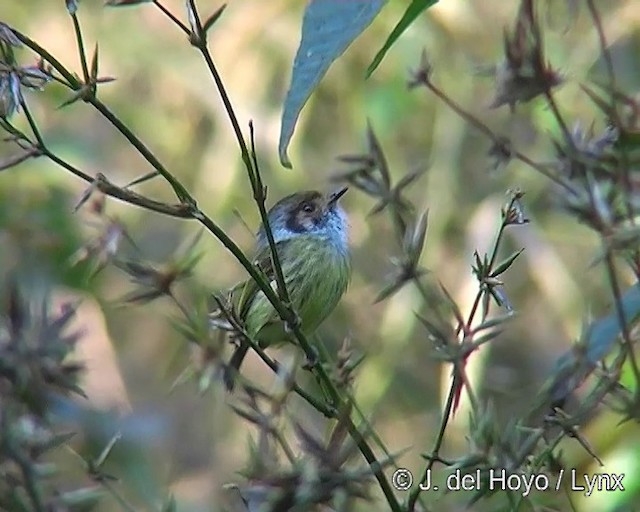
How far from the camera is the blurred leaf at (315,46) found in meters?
1.06

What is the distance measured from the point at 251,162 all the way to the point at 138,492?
Answer: 3.21 ft

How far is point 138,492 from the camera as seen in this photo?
2.00 metres

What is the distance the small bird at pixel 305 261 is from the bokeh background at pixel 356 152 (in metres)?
0.52

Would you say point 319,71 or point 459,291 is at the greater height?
point 459,291

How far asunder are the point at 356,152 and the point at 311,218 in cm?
120

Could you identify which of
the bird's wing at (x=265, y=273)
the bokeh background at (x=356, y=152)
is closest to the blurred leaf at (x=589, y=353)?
the bird's wing at (x=265, y=273)

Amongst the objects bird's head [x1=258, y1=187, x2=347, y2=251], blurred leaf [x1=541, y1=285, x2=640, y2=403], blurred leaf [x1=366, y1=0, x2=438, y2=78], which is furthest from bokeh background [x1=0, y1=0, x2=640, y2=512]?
blurred leaf [x1=366, y1=0, x2=438, y2=78]

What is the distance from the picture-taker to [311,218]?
272 cm

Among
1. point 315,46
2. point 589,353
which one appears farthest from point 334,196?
point 315,46

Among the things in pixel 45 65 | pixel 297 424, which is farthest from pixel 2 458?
pixel 45 65

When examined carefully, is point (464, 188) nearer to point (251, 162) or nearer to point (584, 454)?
point (584, 454)

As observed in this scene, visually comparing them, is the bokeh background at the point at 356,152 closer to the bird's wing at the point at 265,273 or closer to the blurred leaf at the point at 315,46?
the bird's wing at the point at 265,273

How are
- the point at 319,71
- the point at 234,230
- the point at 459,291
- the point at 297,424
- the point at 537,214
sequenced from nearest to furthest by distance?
1. the point at 297,424
2. the point at 319,71
3. the point at 459,291
4. the point at 537,214
5. the point at 234,230

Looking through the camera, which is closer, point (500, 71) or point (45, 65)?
point (45, 65)
